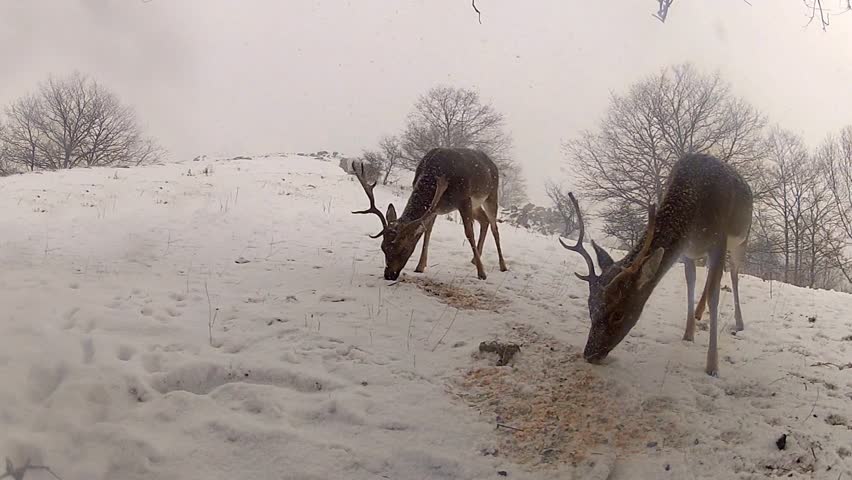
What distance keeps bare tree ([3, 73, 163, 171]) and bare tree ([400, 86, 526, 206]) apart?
21592mm

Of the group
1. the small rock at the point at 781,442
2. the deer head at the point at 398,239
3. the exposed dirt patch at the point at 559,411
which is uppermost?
the deer head at the point at 398,239

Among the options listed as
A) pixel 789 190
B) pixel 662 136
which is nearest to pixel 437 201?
pixel 662 136

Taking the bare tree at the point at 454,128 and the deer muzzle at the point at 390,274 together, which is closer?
the deer muzzle at the point at 390,274

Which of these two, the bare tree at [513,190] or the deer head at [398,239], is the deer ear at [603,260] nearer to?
the deer head at [398,239]

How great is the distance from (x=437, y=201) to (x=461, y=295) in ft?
4.47

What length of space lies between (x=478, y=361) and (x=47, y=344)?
3.50 meters

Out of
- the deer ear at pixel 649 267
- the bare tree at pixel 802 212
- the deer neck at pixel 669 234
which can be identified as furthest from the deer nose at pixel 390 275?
the bare tree at pixel 802 212

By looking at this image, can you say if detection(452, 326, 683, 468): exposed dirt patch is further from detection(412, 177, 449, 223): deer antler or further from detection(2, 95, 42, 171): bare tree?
detection(2, 95, 42, 171): bare tree

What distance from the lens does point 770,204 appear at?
21.0 meters

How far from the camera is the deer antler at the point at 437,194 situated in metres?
6.81

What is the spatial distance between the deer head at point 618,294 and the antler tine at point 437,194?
277 centimetres

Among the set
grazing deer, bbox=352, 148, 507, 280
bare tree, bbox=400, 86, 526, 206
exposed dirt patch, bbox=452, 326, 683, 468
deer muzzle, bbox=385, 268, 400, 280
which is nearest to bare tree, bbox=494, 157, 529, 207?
bare tree, bbox=400, 86, 526, 206

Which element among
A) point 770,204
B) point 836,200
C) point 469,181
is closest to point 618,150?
point 770,204

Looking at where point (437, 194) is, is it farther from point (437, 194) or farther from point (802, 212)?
point (802, 212)
